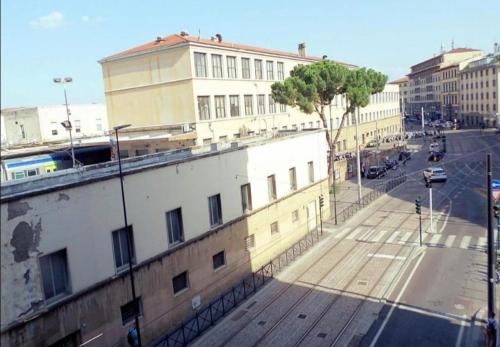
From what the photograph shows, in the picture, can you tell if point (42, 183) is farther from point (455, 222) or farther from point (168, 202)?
point (455, 222)

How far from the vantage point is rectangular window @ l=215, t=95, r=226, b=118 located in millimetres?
46625

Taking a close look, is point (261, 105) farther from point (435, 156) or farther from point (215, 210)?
point (215, 210)

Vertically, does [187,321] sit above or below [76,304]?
below

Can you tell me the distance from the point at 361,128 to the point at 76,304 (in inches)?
2826

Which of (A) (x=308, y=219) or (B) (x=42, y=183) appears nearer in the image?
(B) (x=42, y=183)

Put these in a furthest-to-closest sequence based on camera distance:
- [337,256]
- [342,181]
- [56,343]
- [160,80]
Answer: [342,181] → [160,80] → [337,256] → [56,343]

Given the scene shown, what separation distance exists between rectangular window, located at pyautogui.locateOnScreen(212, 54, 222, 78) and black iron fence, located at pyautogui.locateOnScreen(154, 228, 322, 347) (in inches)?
815

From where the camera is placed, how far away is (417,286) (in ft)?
78.8

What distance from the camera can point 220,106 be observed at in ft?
155

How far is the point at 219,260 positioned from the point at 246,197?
15.2ft

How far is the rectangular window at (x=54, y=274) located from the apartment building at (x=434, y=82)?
129 m

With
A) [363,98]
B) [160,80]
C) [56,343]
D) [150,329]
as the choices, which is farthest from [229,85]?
[56,343]

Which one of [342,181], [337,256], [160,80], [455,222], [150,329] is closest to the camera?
[150,329]

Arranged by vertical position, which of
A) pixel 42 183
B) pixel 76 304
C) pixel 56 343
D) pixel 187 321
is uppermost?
pixel 42 183
